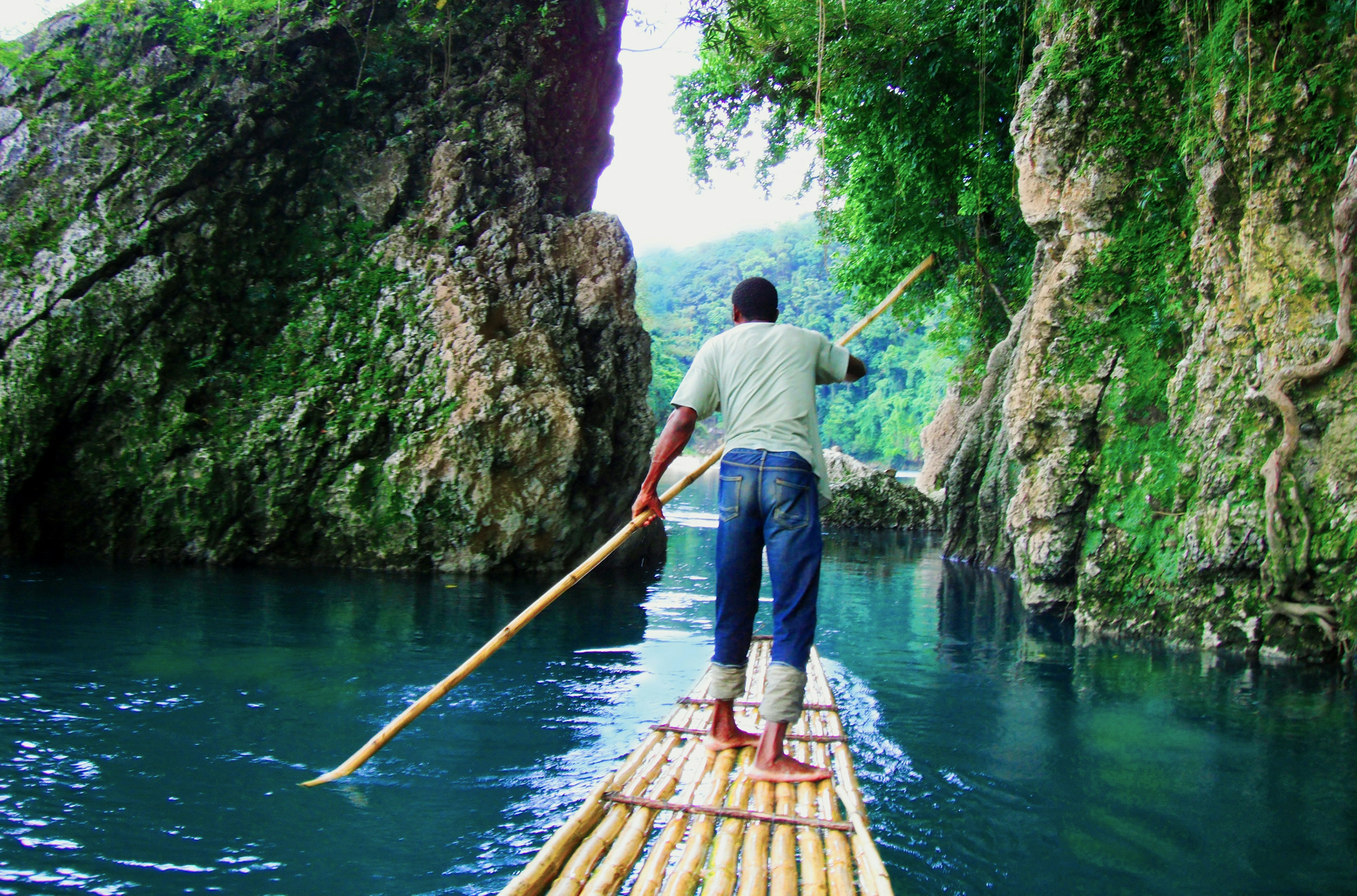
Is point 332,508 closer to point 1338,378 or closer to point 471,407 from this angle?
point 471,407

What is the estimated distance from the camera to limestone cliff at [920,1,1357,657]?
24.3ft

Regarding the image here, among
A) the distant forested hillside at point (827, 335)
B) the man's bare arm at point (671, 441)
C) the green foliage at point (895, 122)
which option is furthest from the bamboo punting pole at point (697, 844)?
the distant forested hillside at point (827, 335)

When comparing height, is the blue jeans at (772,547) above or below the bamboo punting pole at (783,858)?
above

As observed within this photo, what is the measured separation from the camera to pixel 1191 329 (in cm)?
883

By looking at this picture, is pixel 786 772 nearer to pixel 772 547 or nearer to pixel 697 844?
pixel 697 844

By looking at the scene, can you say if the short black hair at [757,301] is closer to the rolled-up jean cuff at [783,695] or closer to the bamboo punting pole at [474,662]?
the bamboo punting pole at [474,662]

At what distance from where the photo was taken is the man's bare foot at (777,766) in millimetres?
3613

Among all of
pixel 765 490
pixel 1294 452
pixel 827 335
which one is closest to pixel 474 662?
pixel 765 490

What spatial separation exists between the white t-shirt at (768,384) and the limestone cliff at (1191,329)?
5565mm

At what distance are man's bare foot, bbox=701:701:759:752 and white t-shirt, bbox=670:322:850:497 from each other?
3.44ft

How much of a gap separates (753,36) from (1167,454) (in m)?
10.5

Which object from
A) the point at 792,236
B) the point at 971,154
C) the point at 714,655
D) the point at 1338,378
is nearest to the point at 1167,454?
the point at 1338,378

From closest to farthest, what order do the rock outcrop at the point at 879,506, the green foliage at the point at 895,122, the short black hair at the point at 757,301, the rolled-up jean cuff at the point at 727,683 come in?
1. the rolled-up jean cuff at the point at 727,683
2. the short black hair at the point at 757,301
3. the green foliage at the point at 895,122
4. the rock outcrop at the point at 879,506

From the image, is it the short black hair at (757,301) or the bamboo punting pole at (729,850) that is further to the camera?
the short black hair at (757,301)
